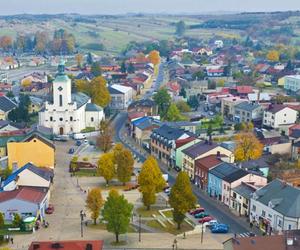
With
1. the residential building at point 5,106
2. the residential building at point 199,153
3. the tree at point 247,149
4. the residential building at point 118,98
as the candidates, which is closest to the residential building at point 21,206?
the residential building at point 199,153

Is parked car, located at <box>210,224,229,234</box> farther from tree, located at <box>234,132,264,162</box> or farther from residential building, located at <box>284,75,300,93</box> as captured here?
residential building, located at <box>284,75,300,93</box>

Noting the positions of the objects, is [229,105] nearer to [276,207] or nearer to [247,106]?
[247,106]

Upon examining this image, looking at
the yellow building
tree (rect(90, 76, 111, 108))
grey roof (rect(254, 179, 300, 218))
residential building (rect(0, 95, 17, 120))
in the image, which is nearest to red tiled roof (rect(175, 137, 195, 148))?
the yellow building

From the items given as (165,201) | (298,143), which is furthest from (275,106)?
(165,201)

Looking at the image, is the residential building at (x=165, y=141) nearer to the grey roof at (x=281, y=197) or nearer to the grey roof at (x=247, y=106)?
the grey roof at (x=281, y=197)

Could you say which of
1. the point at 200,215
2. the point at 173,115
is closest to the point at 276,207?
the point at 200,215

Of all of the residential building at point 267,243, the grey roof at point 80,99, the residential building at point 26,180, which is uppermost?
the residential building at point 267,243

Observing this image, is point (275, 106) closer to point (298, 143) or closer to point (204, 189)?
point (298, 143)
